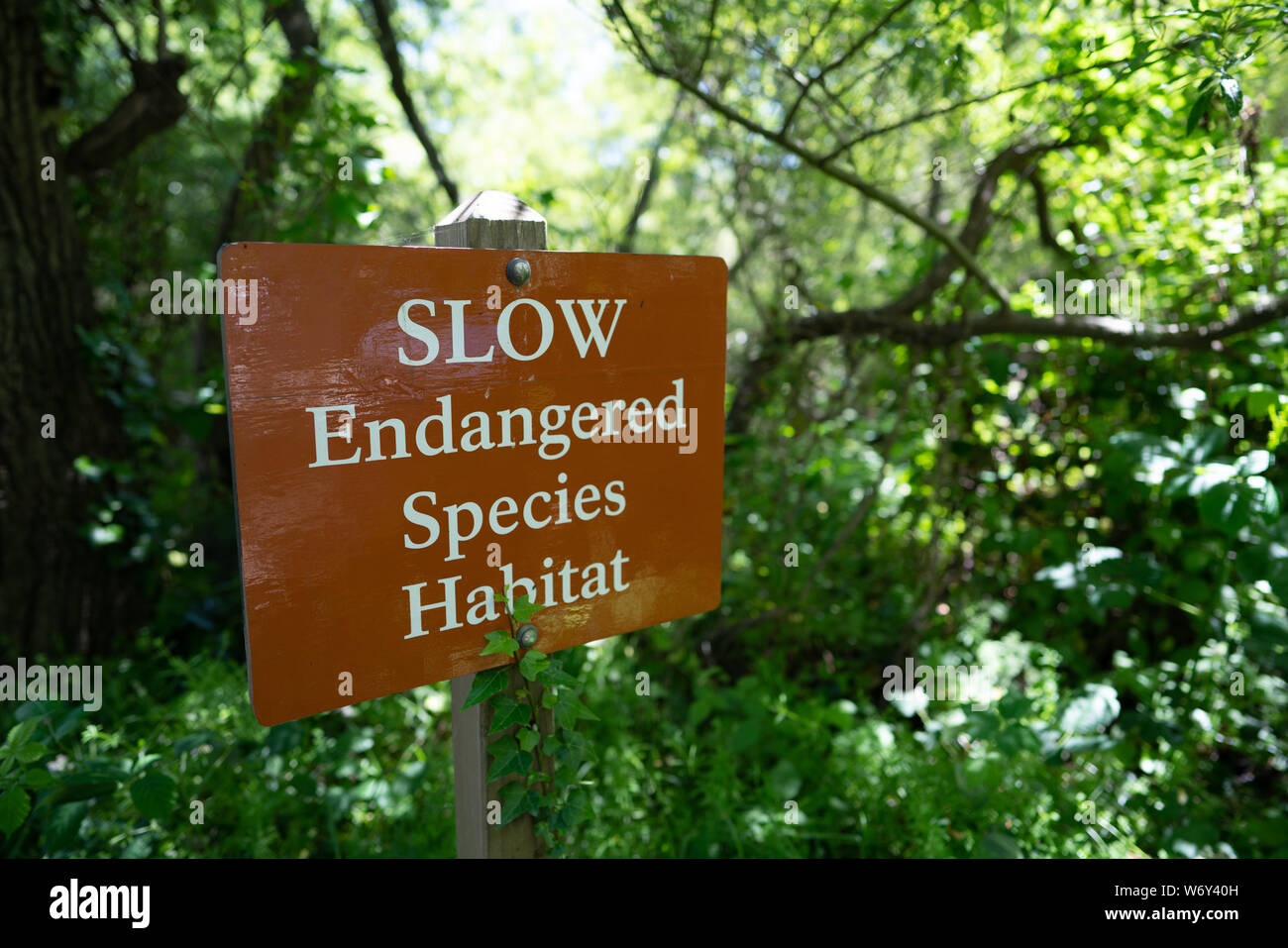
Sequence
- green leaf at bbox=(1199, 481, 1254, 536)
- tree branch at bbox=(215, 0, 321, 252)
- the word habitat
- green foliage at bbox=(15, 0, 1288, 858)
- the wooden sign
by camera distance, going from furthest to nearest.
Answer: tree branch at bbox=(215, 0, 321, 252) → green foliage at bbox=(15, 0, 1288, 858) → green leaf at bbox=(1199, 481, 1254, 536) → the word habitat → the wooden sign

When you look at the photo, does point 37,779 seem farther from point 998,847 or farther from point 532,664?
point 998,847

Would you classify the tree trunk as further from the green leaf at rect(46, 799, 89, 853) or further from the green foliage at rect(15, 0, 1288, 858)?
the green leaf at rect(46, 799, 89, 853)

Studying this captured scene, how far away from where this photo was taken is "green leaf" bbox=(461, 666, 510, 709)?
1.45 m

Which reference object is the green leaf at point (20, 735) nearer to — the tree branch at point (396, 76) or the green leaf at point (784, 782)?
the green leaf at point (784, 782)

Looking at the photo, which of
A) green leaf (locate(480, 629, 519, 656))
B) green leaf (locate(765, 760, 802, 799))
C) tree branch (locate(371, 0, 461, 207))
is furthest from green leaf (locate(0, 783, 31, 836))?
tree branch (locate(371, 0, 461, 207))

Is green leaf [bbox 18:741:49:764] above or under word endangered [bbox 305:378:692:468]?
under

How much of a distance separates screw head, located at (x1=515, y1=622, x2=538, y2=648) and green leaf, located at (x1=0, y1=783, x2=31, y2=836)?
99 centimetres

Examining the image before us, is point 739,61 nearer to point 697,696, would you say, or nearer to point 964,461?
point 964,461

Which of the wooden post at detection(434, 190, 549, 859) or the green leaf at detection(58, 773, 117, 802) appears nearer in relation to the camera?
the wooden post at detection(434, 190, 549, 859)

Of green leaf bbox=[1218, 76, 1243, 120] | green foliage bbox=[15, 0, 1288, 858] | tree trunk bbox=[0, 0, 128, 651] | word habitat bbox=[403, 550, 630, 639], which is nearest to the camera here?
word habitat bbox=[403, 550, 630, 639]

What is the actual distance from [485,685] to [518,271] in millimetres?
739

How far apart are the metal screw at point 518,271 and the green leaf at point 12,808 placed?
1.33 m

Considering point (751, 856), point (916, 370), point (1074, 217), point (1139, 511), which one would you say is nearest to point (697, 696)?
point (751, 856)
